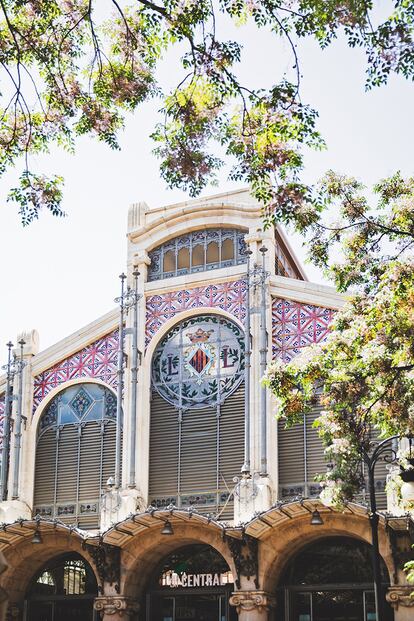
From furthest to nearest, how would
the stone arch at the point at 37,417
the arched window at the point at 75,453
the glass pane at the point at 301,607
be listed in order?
the stone arch at the point at 37,417 < the arched window at the point at 75,453 < the glass pane at the point at 301,607

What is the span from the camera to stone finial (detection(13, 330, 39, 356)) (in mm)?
29312

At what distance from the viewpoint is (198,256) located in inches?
1142

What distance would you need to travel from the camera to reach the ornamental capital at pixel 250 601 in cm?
2409

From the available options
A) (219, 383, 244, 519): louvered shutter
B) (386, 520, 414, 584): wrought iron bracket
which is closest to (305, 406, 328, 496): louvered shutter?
(219, 383, 244, 519): louvered shutter

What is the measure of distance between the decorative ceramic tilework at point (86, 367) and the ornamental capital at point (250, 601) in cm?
697

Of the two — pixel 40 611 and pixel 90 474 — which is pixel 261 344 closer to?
pixel 90 474

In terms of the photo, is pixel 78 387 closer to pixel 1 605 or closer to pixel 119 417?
pixel 119 417

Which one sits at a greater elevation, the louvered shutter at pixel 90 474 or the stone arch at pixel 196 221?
the stone arch at pixel 196 221

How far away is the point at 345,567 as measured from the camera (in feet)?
82.1

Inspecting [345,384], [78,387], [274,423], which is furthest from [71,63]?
[78,387]

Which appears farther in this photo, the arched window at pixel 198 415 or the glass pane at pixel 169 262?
the glass pane at pixel 169 262

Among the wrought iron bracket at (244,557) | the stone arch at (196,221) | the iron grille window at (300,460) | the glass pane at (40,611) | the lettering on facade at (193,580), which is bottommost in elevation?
the glass pane at (40,611)

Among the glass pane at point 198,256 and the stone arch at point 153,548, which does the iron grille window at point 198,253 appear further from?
the stone arch at point 153,548

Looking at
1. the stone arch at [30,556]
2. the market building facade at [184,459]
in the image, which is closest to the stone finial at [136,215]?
the market building facade at [184,459]
